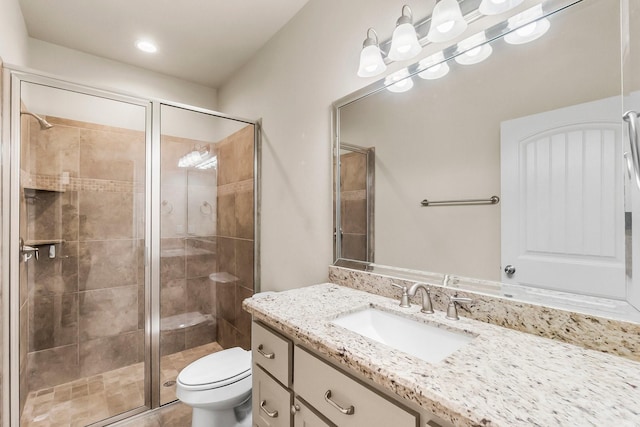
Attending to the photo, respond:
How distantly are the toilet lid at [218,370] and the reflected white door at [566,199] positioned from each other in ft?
4.54

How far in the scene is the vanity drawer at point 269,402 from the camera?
1.02 meters

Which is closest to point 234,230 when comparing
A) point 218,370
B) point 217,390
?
point 218,370

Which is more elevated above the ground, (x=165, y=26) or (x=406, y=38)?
(x=165, y=26)

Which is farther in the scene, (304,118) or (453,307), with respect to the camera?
(304,118)

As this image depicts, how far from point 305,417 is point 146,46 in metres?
2.75

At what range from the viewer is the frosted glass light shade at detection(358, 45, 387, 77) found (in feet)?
4.33

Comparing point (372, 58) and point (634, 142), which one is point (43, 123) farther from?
point (634, 142)

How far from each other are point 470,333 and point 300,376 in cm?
56

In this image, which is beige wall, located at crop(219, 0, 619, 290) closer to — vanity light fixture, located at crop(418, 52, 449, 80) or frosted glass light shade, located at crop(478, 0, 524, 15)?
vanity light fixture, located at crop(418, 52, 449, 80)

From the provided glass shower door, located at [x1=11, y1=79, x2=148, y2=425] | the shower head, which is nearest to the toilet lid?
glass shower door, located at [x1=11, y1=79, x2=148, y2=425]

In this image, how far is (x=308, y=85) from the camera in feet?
6.00

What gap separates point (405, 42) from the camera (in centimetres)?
118

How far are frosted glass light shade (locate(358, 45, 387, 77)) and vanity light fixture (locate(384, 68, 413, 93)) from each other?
6 cm

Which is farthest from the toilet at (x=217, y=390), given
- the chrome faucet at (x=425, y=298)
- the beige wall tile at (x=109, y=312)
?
the chrome faucet at (x=425, y=298)
